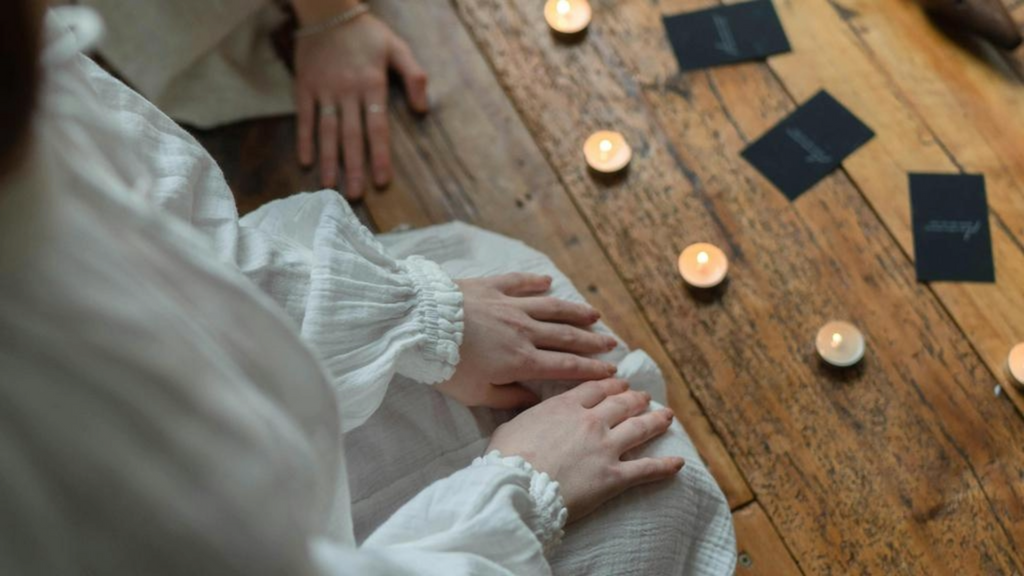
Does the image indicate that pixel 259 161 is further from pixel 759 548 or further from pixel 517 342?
pixel 759 548

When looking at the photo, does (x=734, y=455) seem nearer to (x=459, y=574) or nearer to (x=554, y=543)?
(x=554, y=543)

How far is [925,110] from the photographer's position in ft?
4.55

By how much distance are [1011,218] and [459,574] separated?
38.0 inches

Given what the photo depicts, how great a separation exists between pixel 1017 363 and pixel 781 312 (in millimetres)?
283

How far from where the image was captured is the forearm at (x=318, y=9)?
1.40m

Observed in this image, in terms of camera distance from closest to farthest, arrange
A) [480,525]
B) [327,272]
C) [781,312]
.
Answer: [480,525] → [327,272] → [781,312]

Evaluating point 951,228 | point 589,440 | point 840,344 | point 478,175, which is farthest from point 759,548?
point 478,175

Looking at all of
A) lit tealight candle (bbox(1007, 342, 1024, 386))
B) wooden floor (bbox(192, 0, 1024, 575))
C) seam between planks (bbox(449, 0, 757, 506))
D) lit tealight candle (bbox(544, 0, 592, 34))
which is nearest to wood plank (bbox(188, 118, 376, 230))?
wooden floor (bbox(192, 0, 1024, 575))

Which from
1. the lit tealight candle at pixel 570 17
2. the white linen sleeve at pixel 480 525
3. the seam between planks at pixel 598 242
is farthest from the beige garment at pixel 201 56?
the white linen sleeve at pixel 480 525

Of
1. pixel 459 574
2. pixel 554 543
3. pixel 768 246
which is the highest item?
pixel 459 574

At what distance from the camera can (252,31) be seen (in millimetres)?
1450

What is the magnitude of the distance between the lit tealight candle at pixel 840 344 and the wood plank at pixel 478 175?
17 cm

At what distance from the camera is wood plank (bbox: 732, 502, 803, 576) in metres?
1.17

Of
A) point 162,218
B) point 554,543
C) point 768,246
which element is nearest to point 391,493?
point 554,543
